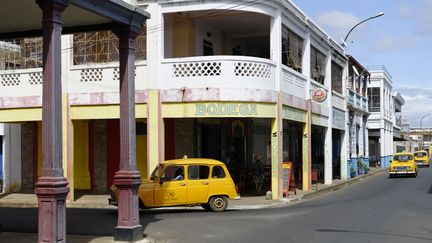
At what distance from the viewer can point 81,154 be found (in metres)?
25.6

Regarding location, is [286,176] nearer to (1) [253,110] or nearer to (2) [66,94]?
(1) [253,110]

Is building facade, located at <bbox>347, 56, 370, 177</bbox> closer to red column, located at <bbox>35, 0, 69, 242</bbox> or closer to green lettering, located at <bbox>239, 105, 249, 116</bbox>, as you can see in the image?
green lettering, located at <bbox>239, 105, 249, 116</bbox>

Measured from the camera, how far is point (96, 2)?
1044 cm

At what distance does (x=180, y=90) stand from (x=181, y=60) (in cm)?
114

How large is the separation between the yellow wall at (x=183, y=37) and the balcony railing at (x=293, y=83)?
403cm

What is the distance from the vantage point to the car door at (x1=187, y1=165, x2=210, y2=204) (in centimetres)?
1761

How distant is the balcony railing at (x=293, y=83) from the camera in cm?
2319

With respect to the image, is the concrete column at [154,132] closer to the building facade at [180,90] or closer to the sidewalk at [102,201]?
the building facade at [180,90]

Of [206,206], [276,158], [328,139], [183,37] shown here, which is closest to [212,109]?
[276,158]

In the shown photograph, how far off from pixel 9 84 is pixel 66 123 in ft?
10.2

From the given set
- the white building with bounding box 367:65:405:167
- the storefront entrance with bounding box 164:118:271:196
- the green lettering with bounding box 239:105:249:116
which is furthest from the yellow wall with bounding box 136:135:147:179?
the white building with bounding box 367:65:405:167

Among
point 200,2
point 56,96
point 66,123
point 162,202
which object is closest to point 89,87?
point 66,123

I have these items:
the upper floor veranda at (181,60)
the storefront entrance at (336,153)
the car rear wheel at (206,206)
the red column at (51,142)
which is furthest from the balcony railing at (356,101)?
the red column at (51,142)

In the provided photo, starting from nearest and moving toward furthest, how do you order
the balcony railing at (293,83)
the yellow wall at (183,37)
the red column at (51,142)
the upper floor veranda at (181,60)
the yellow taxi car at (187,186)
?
1. the red column at (51,142)
2. the yellow taxi car at (187,186)
3. the upper floor veranda at (181,60)
4. the balcony railing at (293,83)
5. the yellow wall at (183,37)
